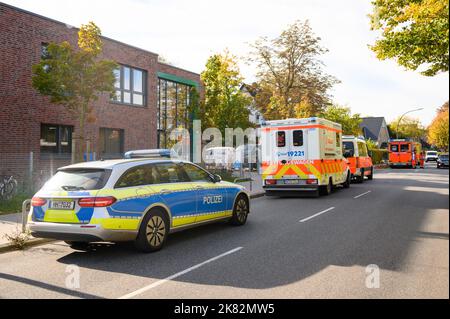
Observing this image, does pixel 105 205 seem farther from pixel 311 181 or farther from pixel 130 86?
pixel 130 86

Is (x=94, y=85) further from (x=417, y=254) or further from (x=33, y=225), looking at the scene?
(x=417, y=254)

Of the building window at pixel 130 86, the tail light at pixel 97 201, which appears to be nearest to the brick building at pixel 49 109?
the building window at pixel 130 86

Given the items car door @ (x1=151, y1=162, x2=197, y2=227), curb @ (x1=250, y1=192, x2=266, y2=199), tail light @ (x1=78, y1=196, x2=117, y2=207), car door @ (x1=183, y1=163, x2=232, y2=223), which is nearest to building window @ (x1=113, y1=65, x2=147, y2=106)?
curb @ (x1=250, y1=192, x2=266, y2=199)

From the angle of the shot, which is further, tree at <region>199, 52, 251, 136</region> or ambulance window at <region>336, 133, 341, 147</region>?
tree at <region>199, 52, 251, 136</region>

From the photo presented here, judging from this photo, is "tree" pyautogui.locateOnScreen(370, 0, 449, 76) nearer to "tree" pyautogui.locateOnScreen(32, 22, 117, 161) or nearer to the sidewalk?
"tree" pyautogui.locateOnScreen(32, 22, 117, 161)

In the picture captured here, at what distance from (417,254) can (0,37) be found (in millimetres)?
17354

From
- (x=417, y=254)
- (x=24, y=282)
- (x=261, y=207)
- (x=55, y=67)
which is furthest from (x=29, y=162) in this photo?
(x=417, y=254)

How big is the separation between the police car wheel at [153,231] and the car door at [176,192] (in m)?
0.21

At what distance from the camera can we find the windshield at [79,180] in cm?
677

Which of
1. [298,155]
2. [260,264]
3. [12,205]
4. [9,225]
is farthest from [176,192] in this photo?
[298,155]

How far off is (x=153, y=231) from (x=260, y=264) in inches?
77.1

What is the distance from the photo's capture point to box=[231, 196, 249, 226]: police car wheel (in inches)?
370

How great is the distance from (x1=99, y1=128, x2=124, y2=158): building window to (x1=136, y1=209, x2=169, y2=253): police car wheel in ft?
52.7

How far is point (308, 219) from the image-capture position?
10.3 m
